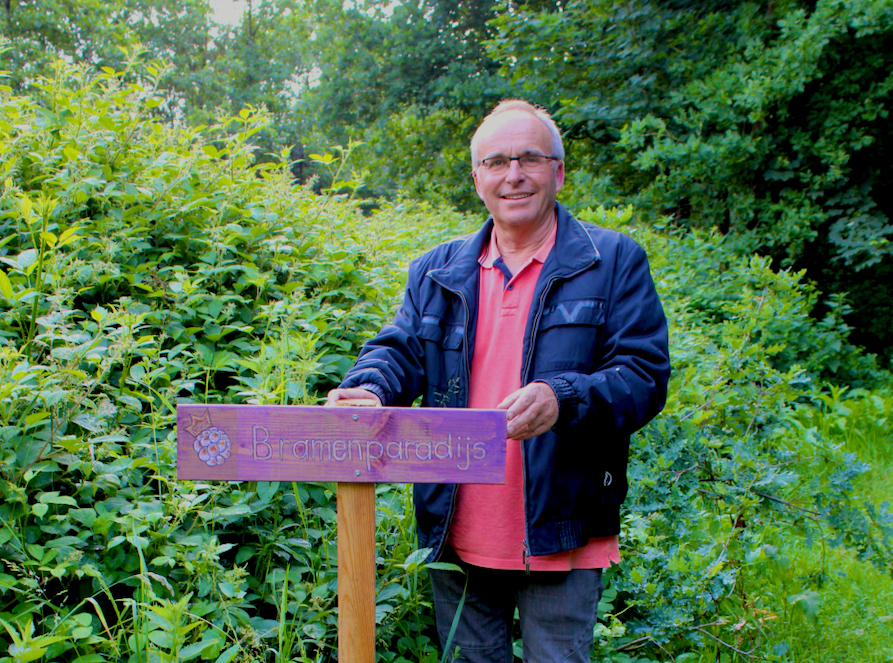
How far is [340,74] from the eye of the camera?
17.2 m

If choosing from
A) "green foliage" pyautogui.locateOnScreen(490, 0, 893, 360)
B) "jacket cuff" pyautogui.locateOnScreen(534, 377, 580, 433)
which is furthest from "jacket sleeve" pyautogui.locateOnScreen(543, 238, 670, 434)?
"green foliage" pyautogui.locateOnScreen(490, 0, 893, 360)

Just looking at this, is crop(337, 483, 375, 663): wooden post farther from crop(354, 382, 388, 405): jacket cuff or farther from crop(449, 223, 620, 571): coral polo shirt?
crop(449, 223, 620, 571): coral polo shirt

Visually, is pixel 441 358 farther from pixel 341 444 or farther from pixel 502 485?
pixel 341 444

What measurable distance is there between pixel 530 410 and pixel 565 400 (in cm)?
11

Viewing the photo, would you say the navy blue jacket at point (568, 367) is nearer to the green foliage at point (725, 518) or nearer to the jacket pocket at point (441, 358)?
the jacket pocket at point (441, 358)

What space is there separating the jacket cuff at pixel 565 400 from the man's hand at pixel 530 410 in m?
0.01

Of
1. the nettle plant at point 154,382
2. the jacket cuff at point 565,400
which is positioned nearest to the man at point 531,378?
the jacket cuff at point 565,400

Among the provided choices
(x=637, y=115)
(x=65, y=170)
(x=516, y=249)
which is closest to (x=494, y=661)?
(x=516, y=249)

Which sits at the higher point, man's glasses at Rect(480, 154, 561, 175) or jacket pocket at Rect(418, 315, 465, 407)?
man's glasses at Rect(480, 154, 561, 175)

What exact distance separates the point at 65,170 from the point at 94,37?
2136 cm

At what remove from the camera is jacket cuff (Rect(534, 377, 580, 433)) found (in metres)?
1.65

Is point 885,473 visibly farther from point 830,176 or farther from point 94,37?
point 94,37

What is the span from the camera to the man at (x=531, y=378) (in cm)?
177

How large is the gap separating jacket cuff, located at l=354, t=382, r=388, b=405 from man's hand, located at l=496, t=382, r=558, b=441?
33cm
